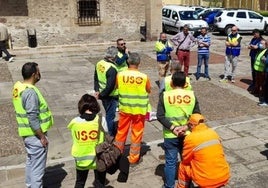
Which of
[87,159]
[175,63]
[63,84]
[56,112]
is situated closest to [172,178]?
[87,159]

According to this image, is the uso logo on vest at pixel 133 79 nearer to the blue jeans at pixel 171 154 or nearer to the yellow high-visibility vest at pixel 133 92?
the yellow high-visibility vest at pixel 133 92

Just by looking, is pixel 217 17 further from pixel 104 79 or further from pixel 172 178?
pixel 172 178

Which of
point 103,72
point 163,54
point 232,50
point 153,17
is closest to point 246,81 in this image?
point 232,50

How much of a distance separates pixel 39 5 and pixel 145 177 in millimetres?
14246

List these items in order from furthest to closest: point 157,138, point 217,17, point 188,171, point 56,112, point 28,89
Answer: point 217,17
point 56,112
point 157,138
point 28,89
point 188,171

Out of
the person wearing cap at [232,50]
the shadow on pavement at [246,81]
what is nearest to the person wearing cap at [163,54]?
the person wearing cap at [232,50]

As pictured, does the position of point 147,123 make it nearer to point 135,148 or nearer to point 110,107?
point 110,107

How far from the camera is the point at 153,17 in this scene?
65.8 feet

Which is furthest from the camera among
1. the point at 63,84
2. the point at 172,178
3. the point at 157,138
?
the point at 63,84

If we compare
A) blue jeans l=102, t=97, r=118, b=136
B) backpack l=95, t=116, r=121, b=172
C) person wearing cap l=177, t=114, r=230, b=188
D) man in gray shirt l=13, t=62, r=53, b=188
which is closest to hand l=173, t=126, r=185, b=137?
person wearing cap l=177, t=114, r=230, b=188

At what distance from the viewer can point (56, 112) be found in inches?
361

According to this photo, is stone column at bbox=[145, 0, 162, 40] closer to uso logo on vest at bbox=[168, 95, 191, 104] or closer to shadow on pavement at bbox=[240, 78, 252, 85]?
shadow on pavement at bbox=[240, 78, 252, 85]

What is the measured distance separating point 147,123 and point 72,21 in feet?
39.2

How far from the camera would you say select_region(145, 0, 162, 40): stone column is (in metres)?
20.0
